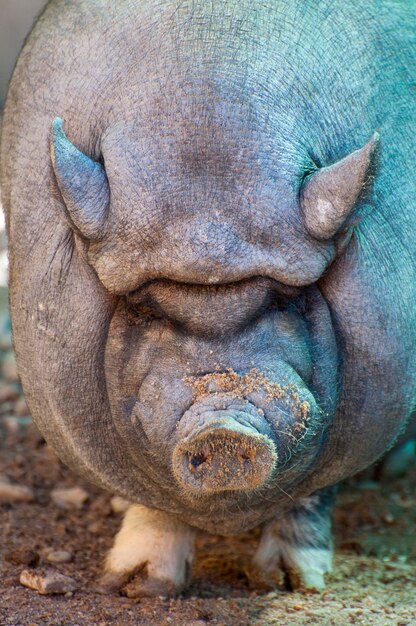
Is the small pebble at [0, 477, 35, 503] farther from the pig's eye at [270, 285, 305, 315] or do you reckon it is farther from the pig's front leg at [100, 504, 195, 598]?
the pig's eye at [270, 285, 305, 315]

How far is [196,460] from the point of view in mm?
3545

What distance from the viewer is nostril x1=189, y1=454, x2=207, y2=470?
11.6 feet

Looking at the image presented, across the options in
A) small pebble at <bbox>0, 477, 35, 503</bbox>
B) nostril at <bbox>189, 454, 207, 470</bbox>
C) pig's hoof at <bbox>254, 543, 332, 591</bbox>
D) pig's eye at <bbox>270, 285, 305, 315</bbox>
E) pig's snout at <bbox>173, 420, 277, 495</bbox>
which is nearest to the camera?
pig's snout at <bbox>173, 420, 277, 495</bbox>

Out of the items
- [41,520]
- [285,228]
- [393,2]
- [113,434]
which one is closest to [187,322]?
[285,228]

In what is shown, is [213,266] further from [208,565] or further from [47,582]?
[208,565]

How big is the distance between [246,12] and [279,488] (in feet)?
5.75

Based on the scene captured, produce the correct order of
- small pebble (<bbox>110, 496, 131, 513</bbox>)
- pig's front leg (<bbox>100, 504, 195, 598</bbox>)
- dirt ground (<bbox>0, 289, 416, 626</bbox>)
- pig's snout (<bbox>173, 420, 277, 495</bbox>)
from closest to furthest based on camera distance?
pig's snout (<bbox>173, 420, 277, 495</bbox>)
dirt ground (<bbox>0, 289, 416, 626</bbox>)
pig's front leg (<bbox>100, 504, 195, 598</bbox>)
small pebble (<bbox>110, 496, 131, 513</bbox>)

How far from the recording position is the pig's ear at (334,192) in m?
3.56

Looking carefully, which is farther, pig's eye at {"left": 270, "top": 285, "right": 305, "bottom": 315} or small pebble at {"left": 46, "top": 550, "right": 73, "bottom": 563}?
small pebble at {"left": 46, "top": 550, "right": 73, "bottom": 563}

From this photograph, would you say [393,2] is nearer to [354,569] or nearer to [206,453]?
[206,453]

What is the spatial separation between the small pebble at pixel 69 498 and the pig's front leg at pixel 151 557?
893 mm

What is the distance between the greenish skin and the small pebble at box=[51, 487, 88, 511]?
1.36 meters

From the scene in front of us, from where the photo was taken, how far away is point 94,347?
159 inches

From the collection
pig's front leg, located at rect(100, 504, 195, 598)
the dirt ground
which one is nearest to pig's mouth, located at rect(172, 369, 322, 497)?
the dirt ground
